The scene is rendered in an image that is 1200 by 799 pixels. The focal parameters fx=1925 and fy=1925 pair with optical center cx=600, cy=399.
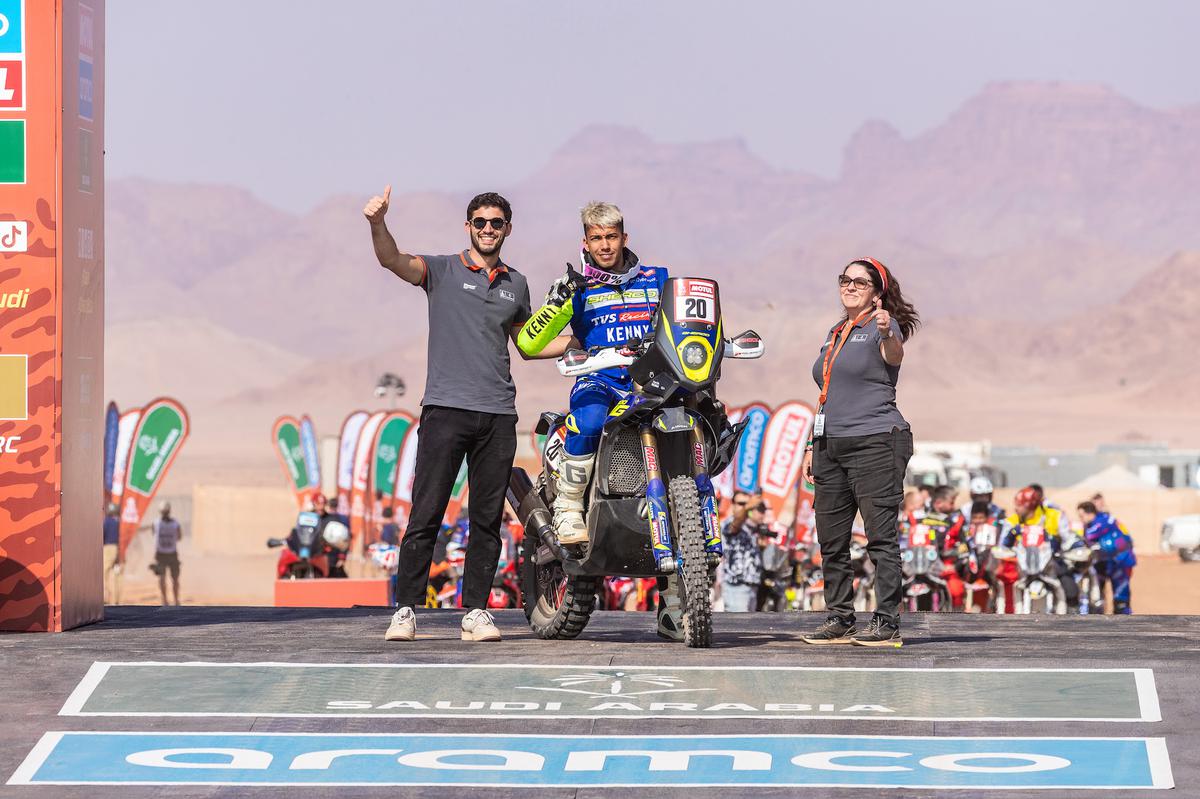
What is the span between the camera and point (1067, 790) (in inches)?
215

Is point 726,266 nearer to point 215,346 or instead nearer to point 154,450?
point 215,346

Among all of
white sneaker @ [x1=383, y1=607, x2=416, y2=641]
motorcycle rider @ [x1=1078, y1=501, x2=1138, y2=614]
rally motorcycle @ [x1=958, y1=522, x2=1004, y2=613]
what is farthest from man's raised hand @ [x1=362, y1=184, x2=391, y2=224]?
motorcycle rider @ [x1=1078, y1=501, x2=1138, y2=614]

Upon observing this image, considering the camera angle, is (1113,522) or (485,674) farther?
(1113,522)

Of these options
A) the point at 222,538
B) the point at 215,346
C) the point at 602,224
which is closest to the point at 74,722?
the point at 602,224

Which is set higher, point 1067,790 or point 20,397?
point 20,397

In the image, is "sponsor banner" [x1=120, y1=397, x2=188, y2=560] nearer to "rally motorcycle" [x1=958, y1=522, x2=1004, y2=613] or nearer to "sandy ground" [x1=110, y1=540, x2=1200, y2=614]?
"sandy ground" [x1=110, y1=540, x2=1200, y2=614]

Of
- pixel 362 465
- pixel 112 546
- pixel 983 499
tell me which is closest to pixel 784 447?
pixel 112 546

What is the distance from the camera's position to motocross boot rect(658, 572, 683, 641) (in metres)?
8.17

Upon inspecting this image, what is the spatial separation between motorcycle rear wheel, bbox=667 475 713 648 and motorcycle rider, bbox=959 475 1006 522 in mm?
7857

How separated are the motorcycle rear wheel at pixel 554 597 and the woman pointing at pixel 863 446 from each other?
977 mm

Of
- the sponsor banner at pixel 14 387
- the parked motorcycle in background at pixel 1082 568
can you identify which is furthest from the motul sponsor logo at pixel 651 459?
the parked motorcycle in background at pixel 1082 568

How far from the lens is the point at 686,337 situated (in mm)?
7539

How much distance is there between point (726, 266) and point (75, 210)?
17231cm

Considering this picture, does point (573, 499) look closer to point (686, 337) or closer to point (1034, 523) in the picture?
point (686, 337)
